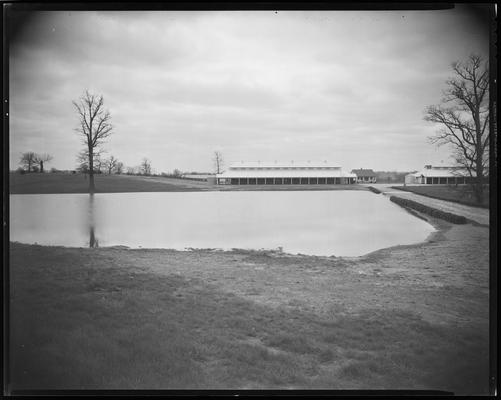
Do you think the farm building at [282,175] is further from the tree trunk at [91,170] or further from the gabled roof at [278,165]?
the tree trunk at [91,170]

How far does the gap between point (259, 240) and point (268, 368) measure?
914 centimetres

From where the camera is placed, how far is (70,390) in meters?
4.00

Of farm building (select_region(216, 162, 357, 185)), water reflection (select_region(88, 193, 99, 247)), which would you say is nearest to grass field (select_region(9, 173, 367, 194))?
water reflection (select_region(88, 193, 99, 247))

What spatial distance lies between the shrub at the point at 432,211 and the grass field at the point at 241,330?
674 centimetres

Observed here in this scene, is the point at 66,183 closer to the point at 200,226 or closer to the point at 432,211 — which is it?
the point at 200,226

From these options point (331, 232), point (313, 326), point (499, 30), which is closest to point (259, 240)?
point (331, 232)

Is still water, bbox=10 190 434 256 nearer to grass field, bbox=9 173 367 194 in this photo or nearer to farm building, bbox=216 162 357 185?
grass field, bbox=9 173 367 194

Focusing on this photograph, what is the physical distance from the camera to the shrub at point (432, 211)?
522 inches

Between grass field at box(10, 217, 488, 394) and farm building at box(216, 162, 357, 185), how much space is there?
20.8 meters

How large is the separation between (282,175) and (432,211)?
14.4m

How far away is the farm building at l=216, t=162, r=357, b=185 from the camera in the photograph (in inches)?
1190

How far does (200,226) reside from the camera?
16.0 metres

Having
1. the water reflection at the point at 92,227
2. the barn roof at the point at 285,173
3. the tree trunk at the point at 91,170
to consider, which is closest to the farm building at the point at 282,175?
the barn roof at the point at 285,173

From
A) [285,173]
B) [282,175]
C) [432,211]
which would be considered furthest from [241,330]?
[285,173]
